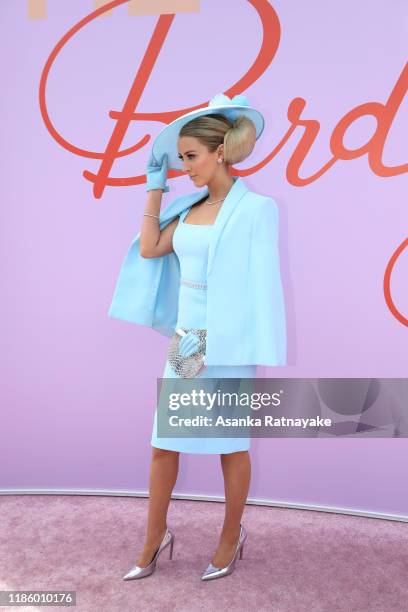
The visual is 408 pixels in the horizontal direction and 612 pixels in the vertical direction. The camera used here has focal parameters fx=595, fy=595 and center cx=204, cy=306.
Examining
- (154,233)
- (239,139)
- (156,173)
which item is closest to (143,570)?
(154,233)

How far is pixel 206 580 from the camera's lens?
1.98 metres

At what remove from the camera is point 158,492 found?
1.99 meters

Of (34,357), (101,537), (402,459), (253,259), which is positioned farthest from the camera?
(34,357)

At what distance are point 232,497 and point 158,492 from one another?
9.9 inches

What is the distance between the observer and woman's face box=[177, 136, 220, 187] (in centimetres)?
188

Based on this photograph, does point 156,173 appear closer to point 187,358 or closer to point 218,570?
point 187,358

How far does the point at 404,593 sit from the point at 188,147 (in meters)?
1.60

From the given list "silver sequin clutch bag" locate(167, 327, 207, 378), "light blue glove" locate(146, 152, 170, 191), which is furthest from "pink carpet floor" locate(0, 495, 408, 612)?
"light blue glove" locate(146, 152, 170, 191)

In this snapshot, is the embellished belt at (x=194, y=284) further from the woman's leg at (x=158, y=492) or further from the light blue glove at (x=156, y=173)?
the woman's leg at (x=158, y=492)

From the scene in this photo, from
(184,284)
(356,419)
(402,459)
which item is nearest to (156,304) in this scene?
(184,284)

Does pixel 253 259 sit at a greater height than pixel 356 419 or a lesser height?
greater

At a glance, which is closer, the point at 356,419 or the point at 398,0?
the point at 398,0

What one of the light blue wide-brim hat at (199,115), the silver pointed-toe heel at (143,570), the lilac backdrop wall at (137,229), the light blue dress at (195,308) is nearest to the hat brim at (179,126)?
the light blue wide-brim hat at (199,115)

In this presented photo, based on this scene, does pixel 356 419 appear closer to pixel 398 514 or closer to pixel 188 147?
pixel 398 514
